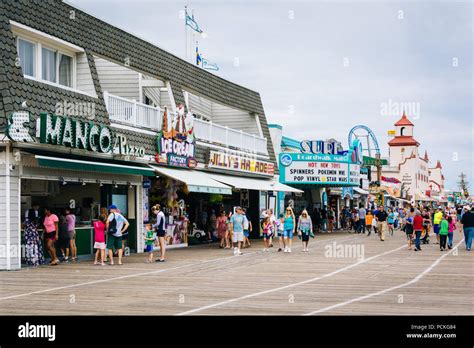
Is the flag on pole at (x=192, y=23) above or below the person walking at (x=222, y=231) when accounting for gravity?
above

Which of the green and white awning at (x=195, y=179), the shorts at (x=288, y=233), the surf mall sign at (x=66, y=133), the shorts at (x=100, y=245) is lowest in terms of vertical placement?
the shorts at (x=100, y=245)

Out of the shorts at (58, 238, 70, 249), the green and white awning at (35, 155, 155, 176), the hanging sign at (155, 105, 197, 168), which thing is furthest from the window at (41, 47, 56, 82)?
the hanging sign at (155, 105, 197, 168)

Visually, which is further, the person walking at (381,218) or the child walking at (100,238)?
the person walking at (381,218)

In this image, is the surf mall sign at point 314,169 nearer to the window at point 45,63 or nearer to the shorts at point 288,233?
the shorts at point 288,233

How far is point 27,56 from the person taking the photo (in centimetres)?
2159

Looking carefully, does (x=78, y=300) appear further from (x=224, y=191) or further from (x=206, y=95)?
(x=206, y=95)

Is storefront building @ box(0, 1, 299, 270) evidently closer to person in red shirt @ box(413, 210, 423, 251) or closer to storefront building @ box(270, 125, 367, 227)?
storefront building @ box(270, 125, 367, 227)

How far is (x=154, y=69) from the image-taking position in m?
29.3

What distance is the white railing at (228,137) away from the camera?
107 feet

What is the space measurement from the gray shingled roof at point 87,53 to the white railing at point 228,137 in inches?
64.7

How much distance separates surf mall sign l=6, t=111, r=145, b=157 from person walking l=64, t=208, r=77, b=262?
2.13 meters

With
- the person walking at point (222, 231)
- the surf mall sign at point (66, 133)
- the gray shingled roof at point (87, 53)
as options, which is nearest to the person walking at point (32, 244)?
the surf mall sign at point (66, 133)
